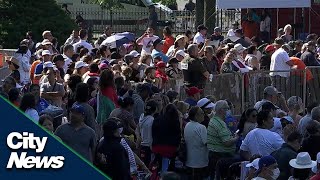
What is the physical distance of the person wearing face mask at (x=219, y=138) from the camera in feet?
49.7

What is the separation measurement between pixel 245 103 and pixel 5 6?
48.9ft

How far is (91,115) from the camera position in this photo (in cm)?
1466

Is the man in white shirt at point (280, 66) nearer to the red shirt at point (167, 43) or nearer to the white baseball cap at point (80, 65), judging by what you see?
the red shirt at point (167, 43)

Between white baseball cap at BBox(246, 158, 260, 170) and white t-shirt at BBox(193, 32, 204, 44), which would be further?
white t-shirt at BBox(193, 32, 204, 44)

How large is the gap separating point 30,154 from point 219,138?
6606 mm

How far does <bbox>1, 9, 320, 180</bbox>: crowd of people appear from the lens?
13.1m

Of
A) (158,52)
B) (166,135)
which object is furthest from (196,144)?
(158,52)

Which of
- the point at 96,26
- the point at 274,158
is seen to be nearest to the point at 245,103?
the point at 274,158

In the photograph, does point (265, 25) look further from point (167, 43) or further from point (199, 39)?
point (167, 43)

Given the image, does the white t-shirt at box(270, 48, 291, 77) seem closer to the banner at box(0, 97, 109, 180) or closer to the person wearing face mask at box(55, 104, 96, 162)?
the person wearing face mask at box(55, 104, 96, 162)

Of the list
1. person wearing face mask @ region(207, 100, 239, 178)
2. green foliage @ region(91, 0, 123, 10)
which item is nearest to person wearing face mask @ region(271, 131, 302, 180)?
person wearing face mask @ region(207, 100, 239, 178)

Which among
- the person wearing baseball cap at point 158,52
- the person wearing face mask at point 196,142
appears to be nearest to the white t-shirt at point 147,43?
the person wearing baseball cap at point 158,52

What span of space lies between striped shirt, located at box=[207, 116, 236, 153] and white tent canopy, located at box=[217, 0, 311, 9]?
49.0ft

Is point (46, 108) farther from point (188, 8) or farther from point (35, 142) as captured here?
point (188, 8)
